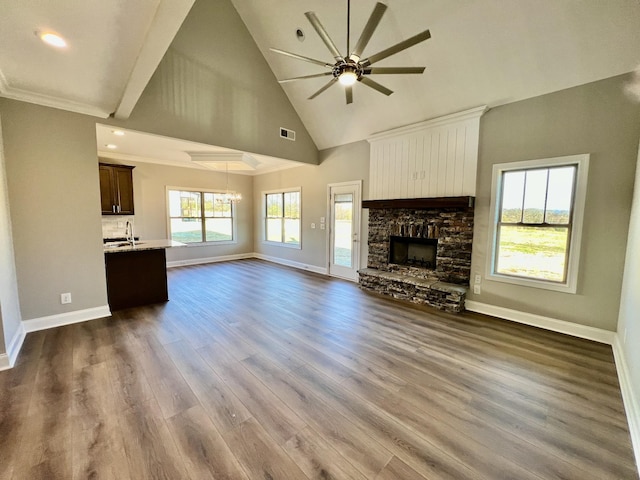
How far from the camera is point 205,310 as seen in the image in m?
3.88

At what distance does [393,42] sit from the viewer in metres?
3.59

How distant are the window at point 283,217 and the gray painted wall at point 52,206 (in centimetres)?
450

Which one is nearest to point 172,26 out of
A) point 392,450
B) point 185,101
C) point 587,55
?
point 185,101

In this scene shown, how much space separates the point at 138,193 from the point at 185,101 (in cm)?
340

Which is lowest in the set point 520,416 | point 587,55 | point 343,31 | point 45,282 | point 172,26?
point 520,416

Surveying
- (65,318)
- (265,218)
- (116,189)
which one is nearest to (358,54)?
(65,318)

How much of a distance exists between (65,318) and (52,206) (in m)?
1.45

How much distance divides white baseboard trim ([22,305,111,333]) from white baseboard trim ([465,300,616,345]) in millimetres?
5418

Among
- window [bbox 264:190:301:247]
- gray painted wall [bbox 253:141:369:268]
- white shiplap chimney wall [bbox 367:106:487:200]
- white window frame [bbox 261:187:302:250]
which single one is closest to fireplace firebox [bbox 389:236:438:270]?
gray painted wall [bbox 253:141:369:268]

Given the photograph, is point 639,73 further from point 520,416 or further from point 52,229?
point 52,229

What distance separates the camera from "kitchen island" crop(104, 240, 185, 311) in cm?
386

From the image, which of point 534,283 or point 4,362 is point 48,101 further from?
point 534,283

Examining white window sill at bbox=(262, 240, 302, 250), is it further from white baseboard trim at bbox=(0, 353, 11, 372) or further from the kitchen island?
white baseboard trim at bbox=(0, 353, 11, 372)

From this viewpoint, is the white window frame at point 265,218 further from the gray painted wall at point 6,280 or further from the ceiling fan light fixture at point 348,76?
the gray painted wall at point 6,280
